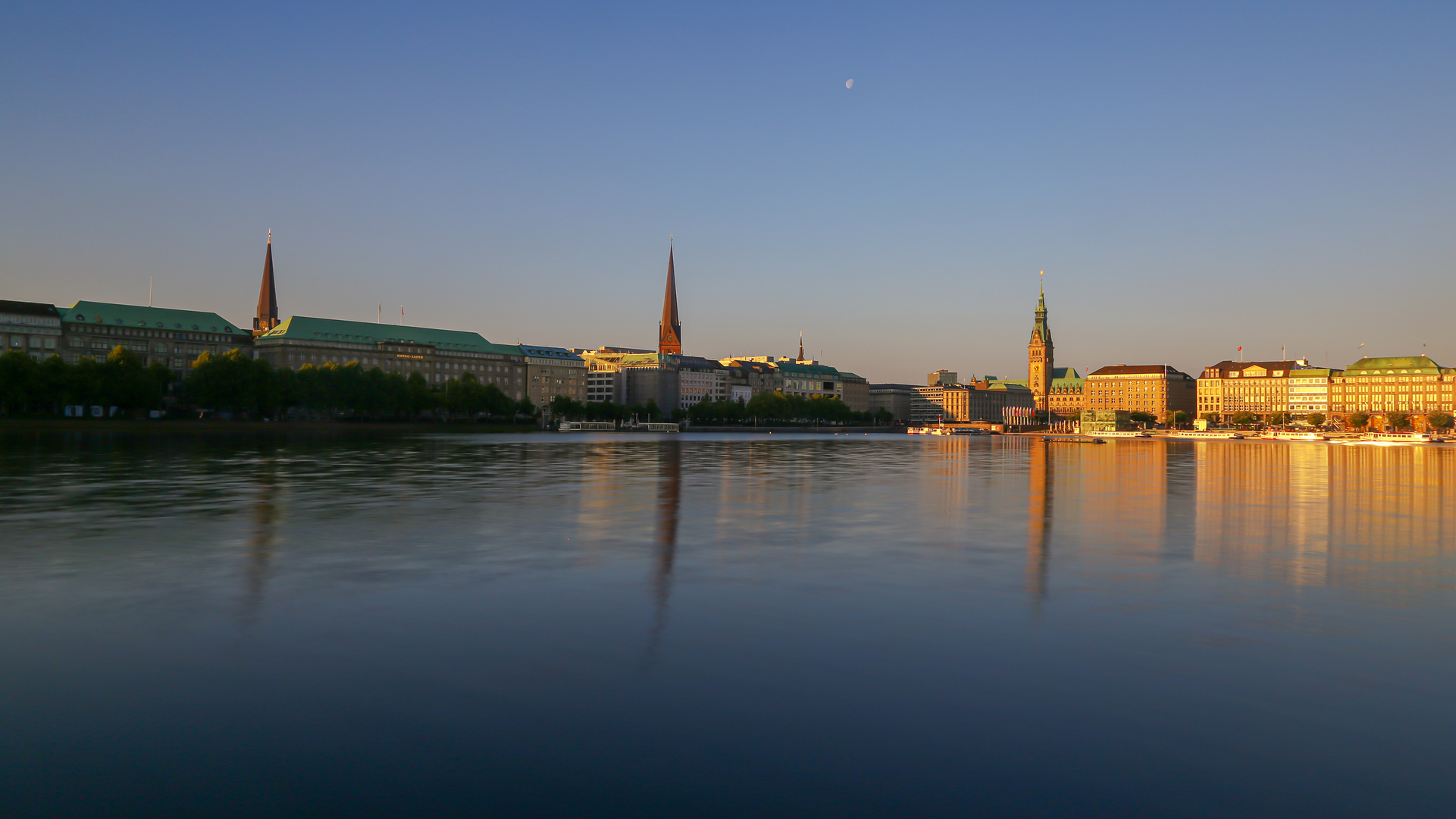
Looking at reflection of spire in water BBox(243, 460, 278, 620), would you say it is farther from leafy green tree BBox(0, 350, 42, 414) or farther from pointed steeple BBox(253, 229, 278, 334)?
pointed steeple BBox(253, 229, 278, 334)

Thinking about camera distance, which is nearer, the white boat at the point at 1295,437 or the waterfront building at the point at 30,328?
the waterfront building at the point at 30,328

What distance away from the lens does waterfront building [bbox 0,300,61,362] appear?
4906 inches

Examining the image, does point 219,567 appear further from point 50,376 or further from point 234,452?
point 50,376

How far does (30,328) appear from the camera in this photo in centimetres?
12706

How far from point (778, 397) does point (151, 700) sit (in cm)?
18981

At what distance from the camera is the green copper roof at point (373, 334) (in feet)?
532

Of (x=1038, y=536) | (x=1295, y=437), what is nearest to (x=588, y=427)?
(x=1295, y=437)

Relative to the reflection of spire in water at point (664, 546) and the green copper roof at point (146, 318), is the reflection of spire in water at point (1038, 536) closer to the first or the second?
the reflection of spire in water at point (664, 546)

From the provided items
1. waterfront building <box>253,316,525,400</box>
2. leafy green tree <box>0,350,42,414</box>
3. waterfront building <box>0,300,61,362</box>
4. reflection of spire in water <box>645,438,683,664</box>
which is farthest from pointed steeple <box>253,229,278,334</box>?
reflection of spire in water <box>645,438,683,664</box>

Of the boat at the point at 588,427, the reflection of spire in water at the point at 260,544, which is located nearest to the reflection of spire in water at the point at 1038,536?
the reflection of spire in water at the point at 260,544

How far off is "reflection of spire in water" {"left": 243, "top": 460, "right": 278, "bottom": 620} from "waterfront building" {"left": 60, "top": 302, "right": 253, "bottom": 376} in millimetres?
128124

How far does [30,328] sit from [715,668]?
153m

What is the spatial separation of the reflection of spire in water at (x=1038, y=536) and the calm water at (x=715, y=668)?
0.76 ft

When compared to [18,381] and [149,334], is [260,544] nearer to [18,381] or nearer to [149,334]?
[18,381]
